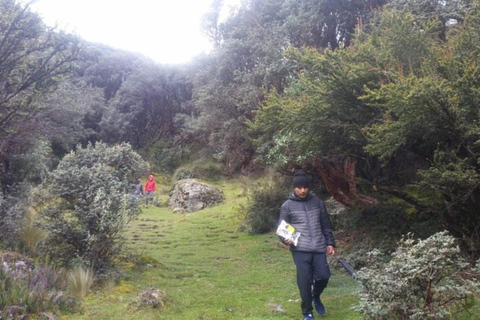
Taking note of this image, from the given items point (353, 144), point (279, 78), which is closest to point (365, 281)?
point (353, 144)

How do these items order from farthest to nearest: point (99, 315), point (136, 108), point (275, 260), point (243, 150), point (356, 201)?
point (136, 108) → point (243, 150) → point (356, 201) → point (275, 260) → point (99, 315)

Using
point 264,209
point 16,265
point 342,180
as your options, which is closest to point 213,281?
point 16,265

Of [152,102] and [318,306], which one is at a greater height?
[152,102]

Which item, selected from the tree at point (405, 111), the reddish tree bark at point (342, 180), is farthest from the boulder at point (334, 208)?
the tree at point (405, 111)

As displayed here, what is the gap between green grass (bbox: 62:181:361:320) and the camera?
5.36m

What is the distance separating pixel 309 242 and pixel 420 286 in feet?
4.95

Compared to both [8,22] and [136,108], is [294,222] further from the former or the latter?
[136,108]

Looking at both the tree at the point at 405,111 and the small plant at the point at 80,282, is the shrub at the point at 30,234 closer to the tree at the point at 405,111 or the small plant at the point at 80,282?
the small plant at the point at 80,282

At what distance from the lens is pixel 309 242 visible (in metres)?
5.12

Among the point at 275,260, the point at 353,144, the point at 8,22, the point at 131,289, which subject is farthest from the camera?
the point at 275,260

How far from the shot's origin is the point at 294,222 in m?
5.29

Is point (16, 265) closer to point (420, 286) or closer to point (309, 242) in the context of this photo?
point (309, 242)

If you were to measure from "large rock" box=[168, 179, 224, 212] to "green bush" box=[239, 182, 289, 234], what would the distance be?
4793 mm

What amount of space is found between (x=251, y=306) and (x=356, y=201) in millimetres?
5545
